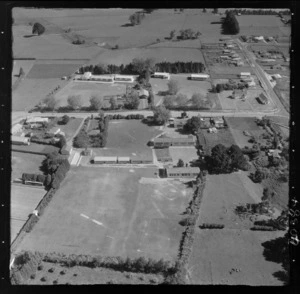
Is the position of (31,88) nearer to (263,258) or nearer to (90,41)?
(90,41)

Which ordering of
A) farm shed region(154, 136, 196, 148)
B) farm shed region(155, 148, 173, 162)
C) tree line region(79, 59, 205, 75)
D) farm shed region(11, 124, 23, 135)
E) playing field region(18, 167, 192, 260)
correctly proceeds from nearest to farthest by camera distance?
playing field region(18, 167, 192, 260), farm shed region(155, 148, 173, 162), farm shed region(154, 136, 196, 148), farm shed region(11, 124, 23, 135), tree line region(79, 59, 205, 75)

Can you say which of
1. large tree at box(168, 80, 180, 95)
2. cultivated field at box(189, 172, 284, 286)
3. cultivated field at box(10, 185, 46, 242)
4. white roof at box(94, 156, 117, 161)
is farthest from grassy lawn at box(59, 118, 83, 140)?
cultivated field at box(189, 172, 284, 286)

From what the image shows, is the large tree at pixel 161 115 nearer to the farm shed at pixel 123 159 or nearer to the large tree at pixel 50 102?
the farm shed at pixel 123 159

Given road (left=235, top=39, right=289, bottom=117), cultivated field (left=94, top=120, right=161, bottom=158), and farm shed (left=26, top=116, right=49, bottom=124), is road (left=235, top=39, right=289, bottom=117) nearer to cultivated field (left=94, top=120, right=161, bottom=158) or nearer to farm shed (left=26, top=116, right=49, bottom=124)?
cultivated field (left=94, top=120, right=161, bottom=158)

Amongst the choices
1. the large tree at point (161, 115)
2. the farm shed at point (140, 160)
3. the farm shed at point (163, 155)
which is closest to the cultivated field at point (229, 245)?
the farm shed at point (163, 155)

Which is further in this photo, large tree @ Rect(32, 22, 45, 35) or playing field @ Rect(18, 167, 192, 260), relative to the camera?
large tree @ Rect(32, 22, 45, 35)
